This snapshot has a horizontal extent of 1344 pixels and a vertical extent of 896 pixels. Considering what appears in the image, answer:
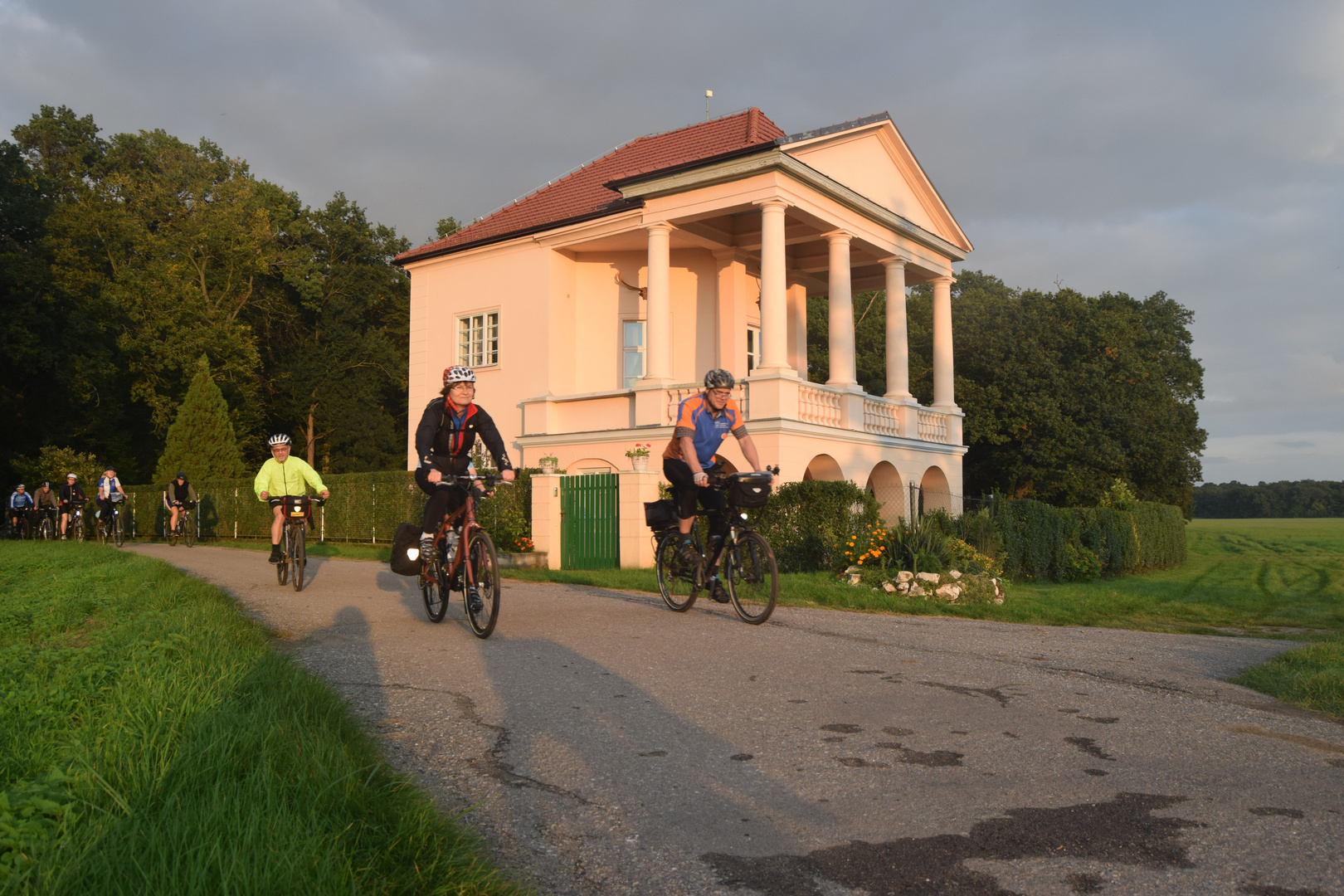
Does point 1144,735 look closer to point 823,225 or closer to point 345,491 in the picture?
point 823,225

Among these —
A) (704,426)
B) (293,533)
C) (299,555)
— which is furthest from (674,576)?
(293,533)

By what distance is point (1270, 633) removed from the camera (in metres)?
10.3

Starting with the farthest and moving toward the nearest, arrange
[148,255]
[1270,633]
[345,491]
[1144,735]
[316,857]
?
1. [148,255]
2. [345,491]
3. [1270,633]
4. [1144,735]
5. [316,857]

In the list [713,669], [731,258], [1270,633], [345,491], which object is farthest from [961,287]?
[713,669]

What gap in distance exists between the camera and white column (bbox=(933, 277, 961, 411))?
24.6 m

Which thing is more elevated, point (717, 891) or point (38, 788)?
point (38, 788)

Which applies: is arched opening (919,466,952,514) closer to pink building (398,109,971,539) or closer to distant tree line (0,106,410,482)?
pink building (398,109,971,539)

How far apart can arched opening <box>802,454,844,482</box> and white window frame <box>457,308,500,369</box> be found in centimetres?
855

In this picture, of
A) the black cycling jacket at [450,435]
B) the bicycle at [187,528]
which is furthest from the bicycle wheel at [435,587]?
the bicycle at [187,528]

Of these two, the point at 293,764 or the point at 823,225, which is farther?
the point at 823,225

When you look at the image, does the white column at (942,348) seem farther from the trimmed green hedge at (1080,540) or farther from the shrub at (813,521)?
the shrub at (813,521)

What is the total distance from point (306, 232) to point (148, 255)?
827cm

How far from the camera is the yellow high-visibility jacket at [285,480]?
37.9 ft

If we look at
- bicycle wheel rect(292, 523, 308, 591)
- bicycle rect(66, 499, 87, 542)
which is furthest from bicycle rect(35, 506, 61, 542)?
bicycle wheel rect(292, 523, 308, 591)
